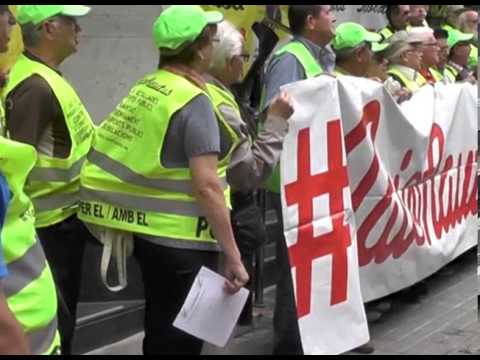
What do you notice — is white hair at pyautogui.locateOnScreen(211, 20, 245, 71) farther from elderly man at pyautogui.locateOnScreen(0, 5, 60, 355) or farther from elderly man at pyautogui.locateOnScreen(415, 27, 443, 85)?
elderly man at pyautogui.locateOnScreen(415, 27, 443, 85)

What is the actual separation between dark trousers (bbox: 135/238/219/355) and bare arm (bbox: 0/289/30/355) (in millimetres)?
1485

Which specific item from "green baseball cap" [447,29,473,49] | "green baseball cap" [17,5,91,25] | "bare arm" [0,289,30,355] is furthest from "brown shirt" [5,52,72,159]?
"green baseball cap" [447,29,473,49]

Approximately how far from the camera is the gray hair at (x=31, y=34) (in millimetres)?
3715

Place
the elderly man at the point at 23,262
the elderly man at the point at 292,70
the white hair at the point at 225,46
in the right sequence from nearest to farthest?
the elderly man at the point at 23,262 < the white hair at the point at 225,46 < the elderly man at the point at 292,70

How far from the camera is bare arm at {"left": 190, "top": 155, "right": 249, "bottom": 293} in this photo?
3.44m

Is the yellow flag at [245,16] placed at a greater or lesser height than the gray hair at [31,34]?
lesser

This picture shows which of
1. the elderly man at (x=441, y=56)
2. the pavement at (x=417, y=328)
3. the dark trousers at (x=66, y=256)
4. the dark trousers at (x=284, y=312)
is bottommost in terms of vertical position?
the pavement at (x=417, y=328)

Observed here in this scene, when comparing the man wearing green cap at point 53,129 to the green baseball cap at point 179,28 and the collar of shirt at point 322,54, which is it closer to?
the green baseball cap at point 179,28

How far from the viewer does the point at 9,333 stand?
208 cm

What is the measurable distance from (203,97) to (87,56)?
6.75ft

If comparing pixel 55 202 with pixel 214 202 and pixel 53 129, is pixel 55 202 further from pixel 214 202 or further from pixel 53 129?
pixel 214 202

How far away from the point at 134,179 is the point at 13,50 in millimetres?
851

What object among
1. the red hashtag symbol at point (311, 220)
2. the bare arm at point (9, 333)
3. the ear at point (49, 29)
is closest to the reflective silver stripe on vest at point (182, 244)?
the red hashtag symbol at point (311, 220)

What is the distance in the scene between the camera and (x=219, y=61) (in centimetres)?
400
